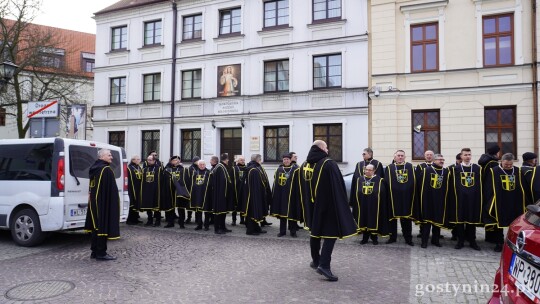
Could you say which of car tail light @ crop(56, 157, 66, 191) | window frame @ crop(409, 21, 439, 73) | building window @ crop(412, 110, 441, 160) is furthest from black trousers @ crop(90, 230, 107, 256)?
window frame @ crop(409, 21, 439, 73)

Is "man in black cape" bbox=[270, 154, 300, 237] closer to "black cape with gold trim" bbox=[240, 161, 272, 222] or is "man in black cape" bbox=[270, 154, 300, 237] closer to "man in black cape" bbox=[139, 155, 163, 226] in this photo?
"black cape with gold trim" bbox=[240, 161, 272, 222]

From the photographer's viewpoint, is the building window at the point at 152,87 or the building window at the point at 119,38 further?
the building window at the point at 119,38

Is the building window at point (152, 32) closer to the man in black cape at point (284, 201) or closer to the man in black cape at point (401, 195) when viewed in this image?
the man in black cape at point (284, 201)

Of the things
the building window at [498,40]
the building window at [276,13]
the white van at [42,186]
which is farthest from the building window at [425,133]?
the white van at [42,186]

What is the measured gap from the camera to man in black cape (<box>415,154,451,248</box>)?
863 centimetres

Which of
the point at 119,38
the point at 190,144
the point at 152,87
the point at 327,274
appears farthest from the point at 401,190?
the point at 119,38

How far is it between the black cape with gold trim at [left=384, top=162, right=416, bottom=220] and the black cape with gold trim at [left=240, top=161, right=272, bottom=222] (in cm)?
304

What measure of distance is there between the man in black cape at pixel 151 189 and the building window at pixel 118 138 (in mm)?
13238

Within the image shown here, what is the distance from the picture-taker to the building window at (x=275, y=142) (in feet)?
64.8

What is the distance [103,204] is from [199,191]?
3820 millimetres

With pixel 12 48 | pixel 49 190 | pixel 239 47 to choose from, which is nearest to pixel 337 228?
pixel 49 190

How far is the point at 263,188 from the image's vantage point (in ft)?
35.0

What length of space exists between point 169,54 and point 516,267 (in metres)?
21.9

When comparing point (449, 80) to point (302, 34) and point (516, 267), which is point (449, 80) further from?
point (516, 267)
